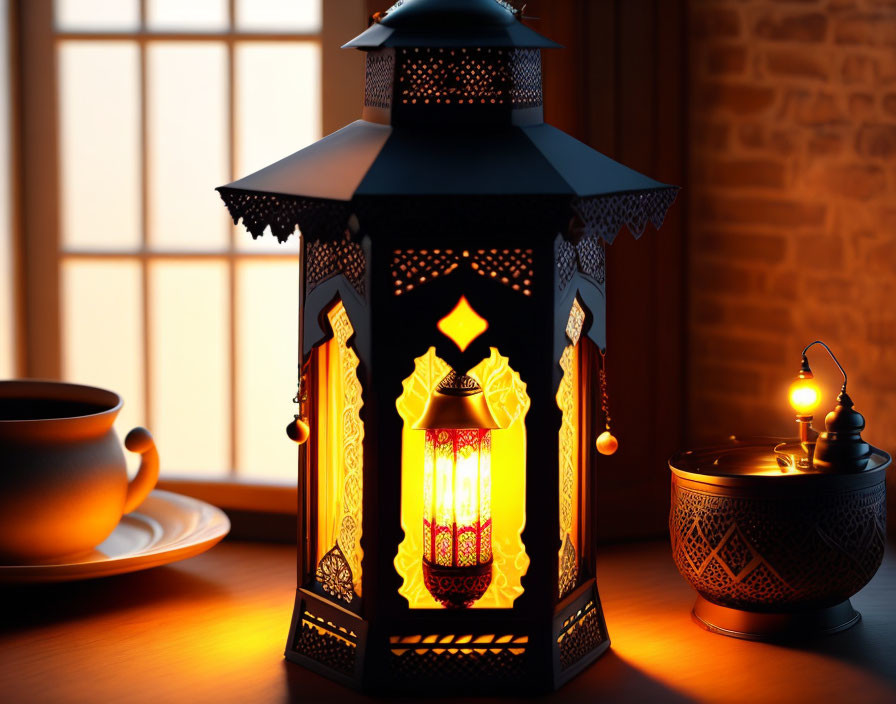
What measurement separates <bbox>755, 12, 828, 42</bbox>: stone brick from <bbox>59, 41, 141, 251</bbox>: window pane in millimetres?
1032

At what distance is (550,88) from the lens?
216 cm

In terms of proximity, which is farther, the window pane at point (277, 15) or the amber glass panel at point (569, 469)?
the window pane at point (277, 15)

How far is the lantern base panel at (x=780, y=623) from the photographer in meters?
1.87

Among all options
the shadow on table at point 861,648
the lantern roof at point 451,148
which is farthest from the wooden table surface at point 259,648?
the lantern roof at point 451,148

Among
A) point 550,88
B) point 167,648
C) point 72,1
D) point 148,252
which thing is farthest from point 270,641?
point 72,1

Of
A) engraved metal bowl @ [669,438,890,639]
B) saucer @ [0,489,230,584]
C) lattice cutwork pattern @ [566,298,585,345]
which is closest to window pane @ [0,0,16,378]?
saucer @ [0,489,230,584]

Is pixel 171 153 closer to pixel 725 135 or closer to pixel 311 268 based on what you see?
pixel 311 268

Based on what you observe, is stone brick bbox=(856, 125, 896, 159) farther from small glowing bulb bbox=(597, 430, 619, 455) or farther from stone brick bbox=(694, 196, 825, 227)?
small glowing bulb bbox=(597, 430, 619, 455)

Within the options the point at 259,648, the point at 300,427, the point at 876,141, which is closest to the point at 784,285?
the point at 876,141

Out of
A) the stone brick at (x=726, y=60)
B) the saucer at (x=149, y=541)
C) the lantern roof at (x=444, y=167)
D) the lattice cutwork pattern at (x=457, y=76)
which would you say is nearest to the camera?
the lantern roof at (x=444, y=167)

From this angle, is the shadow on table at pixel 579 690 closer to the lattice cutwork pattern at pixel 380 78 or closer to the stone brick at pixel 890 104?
A: the lattice cutwork pattern at pixel 380 78

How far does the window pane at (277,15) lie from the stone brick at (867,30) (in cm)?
85

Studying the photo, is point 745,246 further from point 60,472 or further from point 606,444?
point 60,472

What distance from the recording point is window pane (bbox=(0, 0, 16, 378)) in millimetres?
2240
